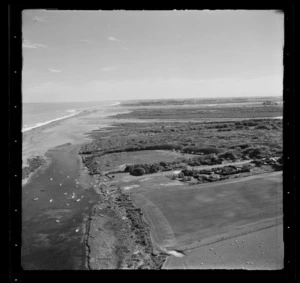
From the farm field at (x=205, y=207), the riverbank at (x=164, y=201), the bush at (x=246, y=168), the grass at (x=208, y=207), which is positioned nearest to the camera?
the riverbank at (x=164, y=201)

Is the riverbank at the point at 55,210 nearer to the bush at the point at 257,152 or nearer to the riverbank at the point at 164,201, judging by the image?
the riverbank at the point at 164,201

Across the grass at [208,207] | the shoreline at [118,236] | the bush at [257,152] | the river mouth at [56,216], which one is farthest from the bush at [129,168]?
the bush at [257,152]

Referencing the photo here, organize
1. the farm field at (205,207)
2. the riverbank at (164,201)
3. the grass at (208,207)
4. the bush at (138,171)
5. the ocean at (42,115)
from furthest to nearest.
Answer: the ocean at (42,115) → the bush at (138,171) → the grass at (208,207) → the farm field at (205,207) → the riverbank at (164,201)

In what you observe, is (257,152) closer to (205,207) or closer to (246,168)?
(246,168)

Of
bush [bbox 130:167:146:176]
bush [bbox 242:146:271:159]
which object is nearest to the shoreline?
bush [bbox 130:167:146:176]

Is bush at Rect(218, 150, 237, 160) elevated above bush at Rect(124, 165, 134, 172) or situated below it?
above

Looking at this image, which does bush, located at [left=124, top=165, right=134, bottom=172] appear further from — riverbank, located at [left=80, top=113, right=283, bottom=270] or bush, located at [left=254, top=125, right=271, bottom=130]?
bush, located at [left=254, top=125, right=271, bottom=130]

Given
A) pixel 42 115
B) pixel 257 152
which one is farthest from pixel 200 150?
pixel 42 115
